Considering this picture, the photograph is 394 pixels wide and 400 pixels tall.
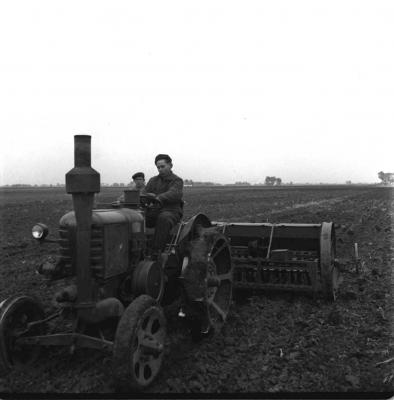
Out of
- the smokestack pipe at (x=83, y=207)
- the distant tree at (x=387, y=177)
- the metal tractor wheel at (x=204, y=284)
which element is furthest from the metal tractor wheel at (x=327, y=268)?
the distant tree at (x=387, y=177)

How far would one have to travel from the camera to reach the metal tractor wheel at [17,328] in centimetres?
408

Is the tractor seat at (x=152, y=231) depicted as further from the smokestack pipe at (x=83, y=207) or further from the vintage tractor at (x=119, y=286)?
the smokestack pipe at (x=83, y=207)

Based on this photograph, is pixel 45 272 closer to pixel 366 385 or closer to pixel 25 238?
pixel 366 385

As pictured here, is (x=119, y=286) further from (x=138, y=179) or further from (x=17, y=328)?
(x=138, y=179)

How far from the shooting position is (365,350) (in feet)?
15.6

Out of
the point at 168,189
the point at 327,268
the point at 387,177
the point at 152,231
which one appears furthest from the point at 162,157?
the point at 387,177

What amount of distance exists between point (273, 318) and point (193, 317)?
146 centimetres

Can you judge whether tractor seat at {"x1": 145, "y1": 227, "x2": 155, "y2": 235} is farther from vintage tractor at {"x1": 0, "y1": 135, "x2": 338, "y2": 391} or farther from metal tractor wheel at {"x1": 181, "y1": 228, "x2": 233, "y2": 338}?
metal tractor wheel at {"x1": 181, "y1": 228, "x2": 233, "y2": 338}

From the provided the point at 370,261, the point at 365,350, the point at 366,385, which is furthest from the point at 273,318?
the point at 370,261

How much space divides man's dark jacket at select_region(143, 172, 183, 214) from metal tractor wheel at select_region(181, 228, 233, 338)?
1.91ft

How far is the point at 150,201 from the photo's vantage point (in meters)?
5.29

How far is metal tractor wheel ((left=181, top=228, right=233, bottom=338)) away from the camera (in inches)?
181

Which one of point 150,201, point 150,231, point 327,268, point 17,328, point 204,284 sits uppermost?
point 150,201

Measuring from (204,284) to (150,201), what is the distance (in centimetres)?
128
